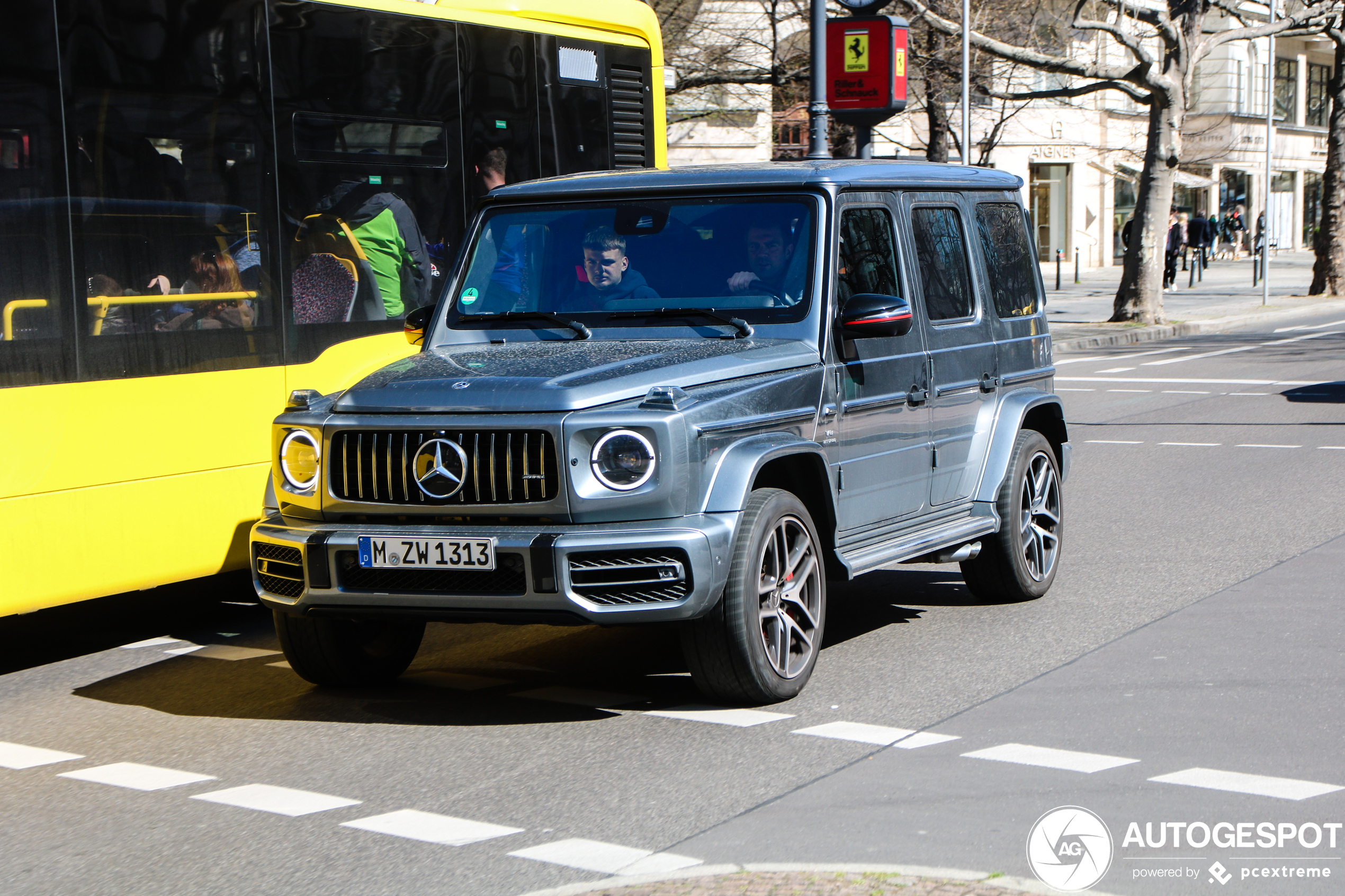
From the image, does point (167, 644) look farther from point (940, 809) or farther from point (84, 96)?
point (940, 809)

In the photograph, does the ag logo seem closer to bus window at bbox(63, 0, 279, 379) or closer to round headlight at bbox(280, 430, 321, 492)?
round headlight at bbox(280, 430, 321, 492)

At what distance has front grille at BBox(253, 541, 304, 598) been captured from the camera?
19.1ft

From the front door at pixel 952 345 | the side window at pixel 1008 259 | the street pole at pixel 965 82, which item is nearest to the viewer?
the front door at pixel 952 345

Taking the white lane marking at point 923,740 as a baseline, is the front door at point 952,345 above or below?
above

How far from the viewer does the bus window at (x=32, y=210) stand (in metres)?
6.68

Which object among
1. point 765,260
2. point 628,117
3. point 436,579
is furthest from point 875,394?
point 628,117

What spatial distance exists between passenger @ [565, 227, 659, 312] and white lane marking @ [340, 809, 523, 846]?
2.42 meters

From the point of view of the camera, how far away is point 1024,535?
7871 mm

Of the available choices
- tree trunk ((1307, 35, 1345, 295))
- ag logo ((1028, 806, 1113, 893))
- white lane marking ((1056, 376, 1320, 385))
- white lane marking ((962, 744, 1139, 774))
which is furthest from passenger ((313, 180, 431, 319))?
tree trunk ((1307, 35, 1345, 295))

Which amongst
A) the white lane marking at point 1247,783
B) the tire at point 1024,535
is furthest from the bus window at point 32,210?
the white lane marking at point 1247,783

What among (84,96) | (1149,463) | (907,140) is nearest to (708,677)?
(84,96)

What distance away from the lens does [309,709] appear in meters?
6.18

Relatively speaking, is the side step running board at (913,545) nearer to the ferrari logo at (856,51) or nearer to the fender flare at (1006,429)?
the fender flare at (1006,429)

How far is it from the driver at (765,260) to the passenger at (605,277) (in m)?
0.34
